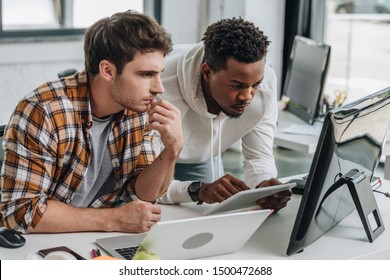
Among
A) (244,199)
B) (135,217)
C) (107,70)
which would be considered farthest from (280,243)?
(107,70)

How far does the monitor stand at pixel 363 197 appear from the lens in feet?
6.37

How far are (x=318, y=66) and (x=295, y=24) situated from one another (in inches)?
71.0

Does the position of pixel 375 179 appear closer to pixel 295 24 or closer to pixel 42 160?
pixel 42 160

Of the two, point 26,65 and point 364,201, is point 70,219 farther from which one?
point 26,65

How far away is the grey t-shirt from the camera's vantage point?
2.11 metres

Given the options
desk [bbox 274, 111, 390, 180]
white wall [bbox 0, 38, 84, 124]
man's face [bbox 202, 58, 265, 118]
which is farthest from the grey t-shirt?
white wall [bbox 0, 38, 84, 124]

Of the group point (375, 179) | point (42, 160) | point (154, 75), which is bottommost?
point (375, 179)

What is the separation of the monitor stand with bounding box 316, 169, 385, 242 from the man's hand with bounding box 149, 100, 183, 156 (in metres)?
0.50

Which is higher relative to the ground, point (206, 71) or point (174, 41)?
point (206, 71)

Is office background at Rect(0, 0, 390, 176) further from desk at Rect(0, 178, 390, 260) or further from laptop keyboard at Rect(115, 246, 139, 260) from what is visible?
laptop keyboard at Rect(115, 246, 139, 260)

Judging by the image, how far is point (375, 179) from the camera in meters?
2.55

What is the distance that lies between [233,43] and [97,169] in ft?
2.07

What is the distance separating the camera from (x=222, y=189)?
2.23 metres
